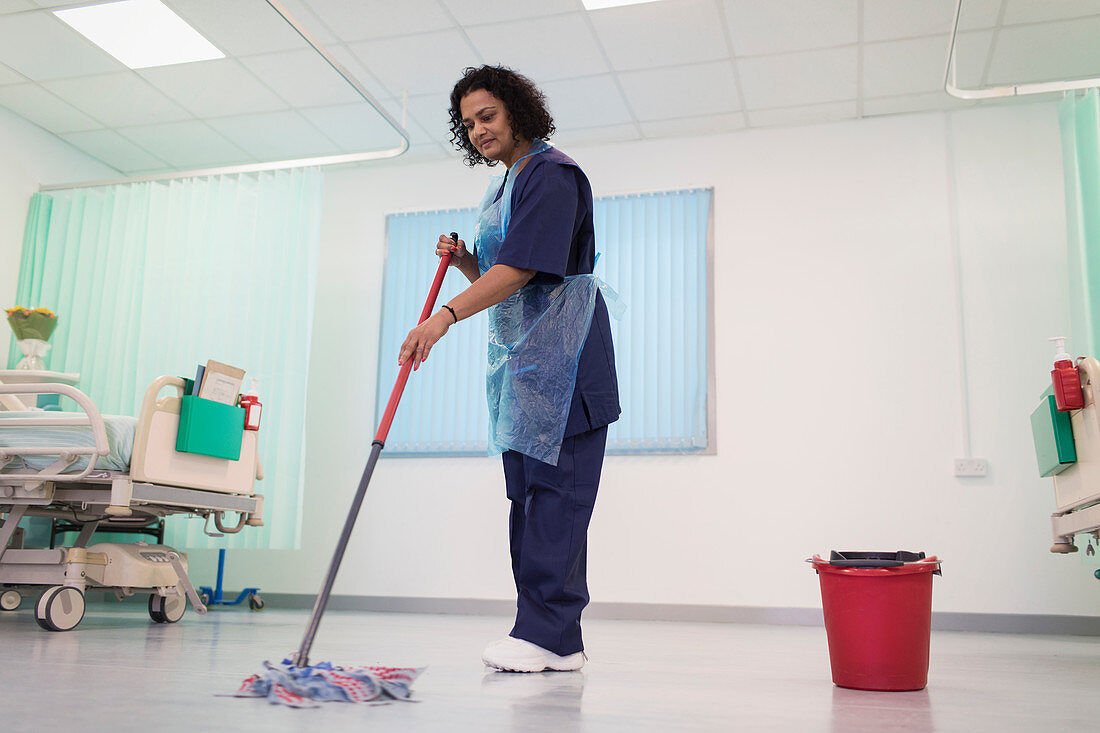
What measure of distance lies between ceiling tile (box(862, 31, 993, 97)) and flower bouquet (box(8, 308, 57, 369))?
13.3 ft

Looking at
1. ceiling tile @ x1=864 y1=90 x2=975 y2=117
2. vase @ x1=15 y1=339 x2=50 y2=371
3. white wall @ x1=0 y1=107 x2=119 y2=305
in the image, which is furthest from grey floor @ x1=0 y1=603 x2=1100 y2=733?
ceiling tile @ x1=864 y1=90 x2=975 y2=117

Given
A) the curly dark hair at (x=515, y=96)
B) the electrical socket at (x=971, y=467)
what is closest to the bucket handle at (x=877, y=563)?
the curly dark hair at (x=515, y=96)

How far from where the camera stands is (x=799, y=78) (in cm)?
433

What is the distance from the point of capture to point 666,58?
419cm

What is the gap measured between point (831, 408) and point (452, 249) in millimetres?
2797

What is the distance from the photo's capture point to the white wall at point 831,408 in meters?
4.24

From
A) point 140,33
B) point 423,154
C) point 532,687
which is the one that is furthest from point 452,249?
point 423,154

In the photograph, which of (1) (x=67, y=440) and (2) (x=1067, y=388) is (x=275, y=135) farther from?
(2) (x=1067, y=388)

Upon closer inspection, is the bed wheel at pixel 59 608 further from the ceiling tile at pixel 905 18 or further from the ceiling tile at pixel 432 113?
the ceiling tile at pixel 905 18

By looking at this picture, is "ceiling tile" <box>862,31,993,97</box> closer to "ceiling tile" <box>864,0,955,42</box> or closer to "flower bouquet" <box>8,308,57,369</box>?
"ceiling tile" <box>864,0,955,42</box>

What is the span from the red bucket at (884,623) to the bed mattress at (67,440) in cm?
232

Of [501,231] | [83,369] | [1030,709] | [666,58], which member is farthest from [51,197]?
[1030,709]

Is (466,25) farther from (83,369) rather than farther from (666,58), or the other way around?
(83,369)

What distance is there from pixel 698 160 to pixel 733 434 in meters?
1.51
